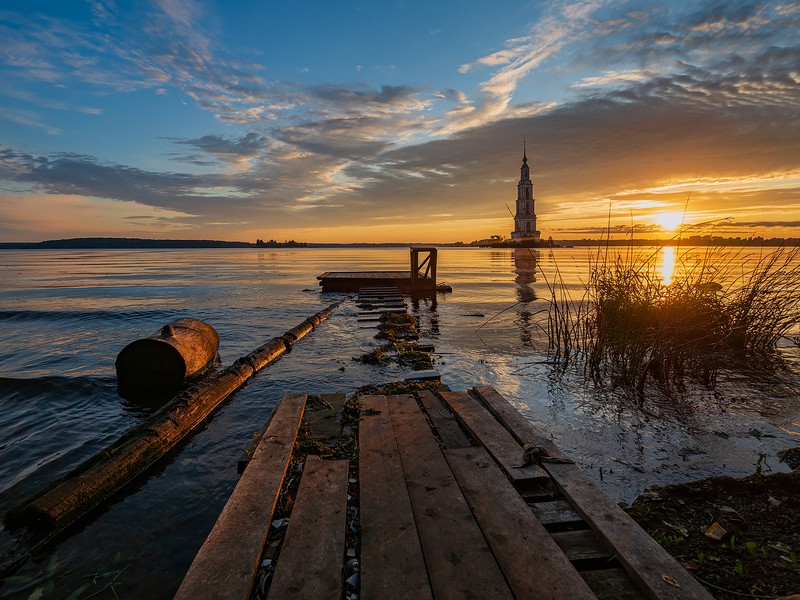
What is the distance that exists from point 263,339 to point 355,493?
10.3m

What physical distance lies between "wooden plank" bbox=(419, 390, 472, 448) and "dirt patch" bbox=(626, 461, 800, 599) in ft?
5.10

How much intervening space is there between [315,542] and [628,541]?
1.93m

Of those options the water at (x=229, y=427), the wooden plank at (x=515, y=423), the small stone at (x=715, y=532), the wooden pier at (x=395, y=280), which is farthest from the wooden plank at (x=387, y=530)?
the wooden pier at (x=395, y=280)

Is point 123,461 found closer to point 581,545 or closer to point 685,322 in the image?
point 581,545

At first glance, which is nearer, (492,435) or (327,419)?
(492,435)

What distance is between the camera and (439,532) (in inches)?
108

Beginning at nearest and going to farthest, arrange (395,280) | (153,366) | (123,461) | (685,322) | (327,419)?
(123,461) < (327,419) < (685,322) < (153,366) < (395,280)

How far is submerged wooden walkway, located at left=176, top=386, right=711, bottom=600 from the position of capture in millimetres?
2311

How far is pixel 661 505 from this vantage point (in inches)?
146

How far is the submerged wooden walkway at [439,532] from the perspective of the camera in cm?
231

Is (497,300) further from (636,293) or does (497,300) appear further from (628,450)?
(628,450)

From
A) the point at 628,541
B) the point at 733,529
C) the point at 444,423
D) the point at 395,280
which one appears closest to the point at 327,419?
the point at 444,423

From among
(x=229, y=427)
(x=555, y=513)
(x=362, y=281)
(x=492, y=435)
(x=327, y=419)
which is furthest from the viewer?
(x=362, y=281)

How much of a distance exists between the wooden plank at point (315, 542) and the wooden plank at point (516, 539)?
939mm
